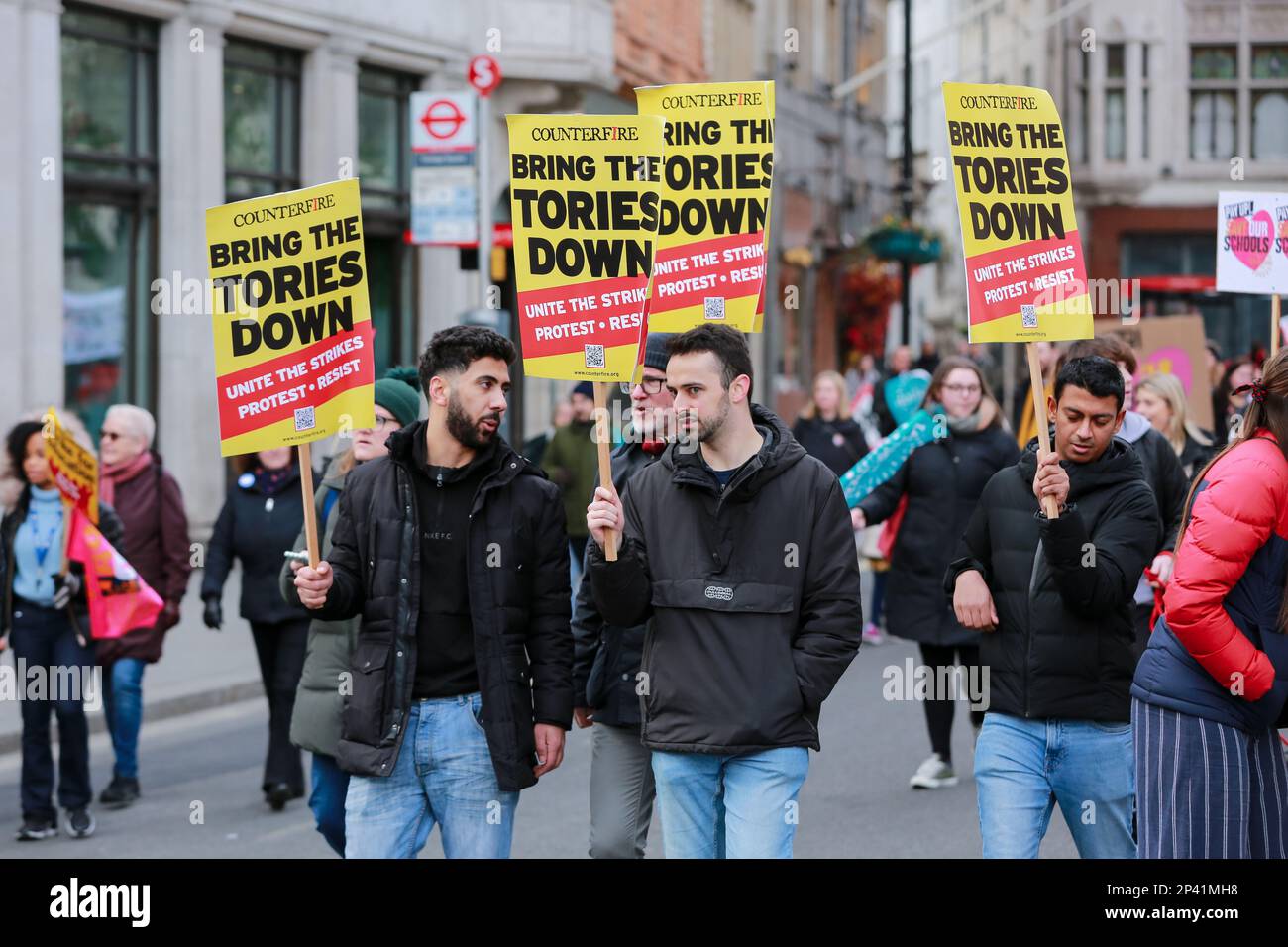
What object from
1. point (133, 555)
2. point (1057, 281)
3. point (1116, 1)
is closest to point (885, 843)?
point (1057, 281)

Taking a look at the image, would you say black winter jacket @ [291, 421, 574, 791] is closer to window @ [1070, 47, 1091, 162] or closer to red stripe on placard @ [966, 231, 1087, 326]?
red stripe on placard @ [966, 231, 1087, 326]

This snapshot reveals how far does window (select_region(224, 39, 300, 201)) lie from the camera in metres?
19.5

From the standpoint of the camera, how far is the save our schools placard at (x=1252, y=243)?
25.2 ft

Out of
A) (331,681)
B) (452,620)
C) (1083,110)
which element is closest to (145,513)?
(331,681)

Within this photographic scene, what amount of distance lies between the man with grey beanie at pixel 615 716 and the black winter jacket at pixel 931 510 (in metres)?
3.64

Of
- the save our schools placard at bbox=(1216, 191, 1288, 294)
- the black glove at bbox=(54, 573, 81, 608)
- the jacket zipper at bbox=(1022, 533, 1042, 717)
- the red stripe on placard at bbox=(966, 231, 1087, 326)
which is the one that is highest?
the save our schools placard at bbox=(1216, 191, 1288, 294)

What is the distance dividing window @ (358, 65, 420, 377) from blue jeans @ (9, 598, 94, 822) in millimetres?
13117

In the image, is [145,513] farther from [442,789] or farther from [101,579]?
[442,789]

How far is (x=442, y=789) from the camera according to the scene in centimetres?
536

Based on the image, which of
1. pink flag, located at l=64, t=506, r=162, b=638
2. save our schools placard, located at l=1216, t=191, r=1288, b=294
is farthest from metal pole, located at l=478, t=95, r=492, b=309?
save our schools placard, located at l=1216, t=191, r=1288, b=294

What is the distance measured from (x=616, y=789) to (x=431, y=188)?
1118cm
